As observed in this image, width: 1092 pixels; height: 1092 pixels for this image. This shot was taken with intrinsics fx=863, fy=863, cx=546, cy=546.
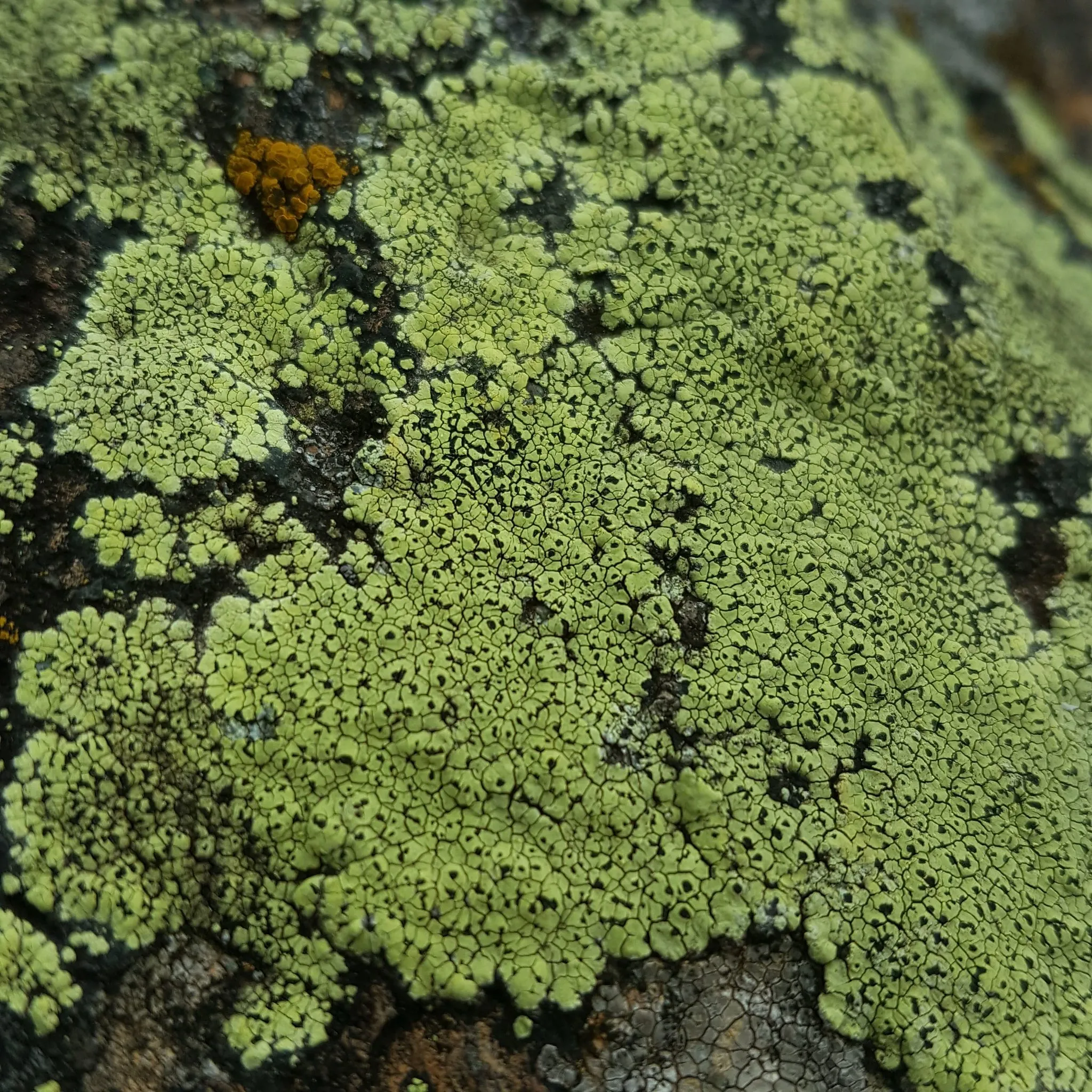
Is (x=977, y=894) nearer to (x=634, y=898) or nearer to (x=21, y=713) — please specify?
(x=634, y=898)

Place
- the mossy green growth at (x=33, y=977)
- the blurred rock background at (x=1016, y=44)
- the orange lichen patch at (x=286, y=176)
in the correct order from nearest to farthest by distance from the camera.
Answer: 1. the mossy green growth at (x=33, y=977)
2. the orange lichen patch at (x=286, y=176)
3. the blurred rock background at (x=1016, y=44)

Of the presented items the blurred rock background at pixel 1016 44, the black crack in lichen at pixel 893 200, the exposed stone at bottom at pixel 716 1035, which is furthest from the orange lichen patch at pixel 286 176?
the blurred rock background at pixel 1016 44

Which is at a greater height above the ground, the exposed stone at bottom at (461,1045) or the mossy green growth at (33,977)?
the exposed stone at bottom at (461,1045)

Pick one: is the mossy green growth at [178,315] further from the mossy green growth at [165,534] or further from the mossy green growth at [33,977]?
the mossy green growth at [33,977]

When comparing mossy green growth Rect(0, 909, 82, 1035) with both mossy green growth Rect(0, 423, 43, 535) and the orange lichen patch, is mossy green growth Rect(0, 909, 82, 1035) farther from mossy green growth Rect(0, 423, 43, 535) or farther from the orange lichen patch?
the orange lichen patch

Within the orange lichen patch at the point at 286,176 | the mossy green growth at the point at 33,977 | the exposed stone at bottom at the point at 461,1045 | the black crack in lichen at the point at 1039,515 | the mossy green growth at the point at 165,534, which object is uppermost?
the black crack in lichen at the point at 1039,515

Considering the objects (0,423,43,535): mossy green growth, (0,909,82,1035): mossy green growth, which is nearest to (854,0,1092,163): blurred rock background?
(0,423,43,535): mossy green growth

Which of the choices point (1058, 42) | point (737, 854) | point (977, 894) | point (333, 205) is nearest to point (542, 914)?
point (737, 854)
